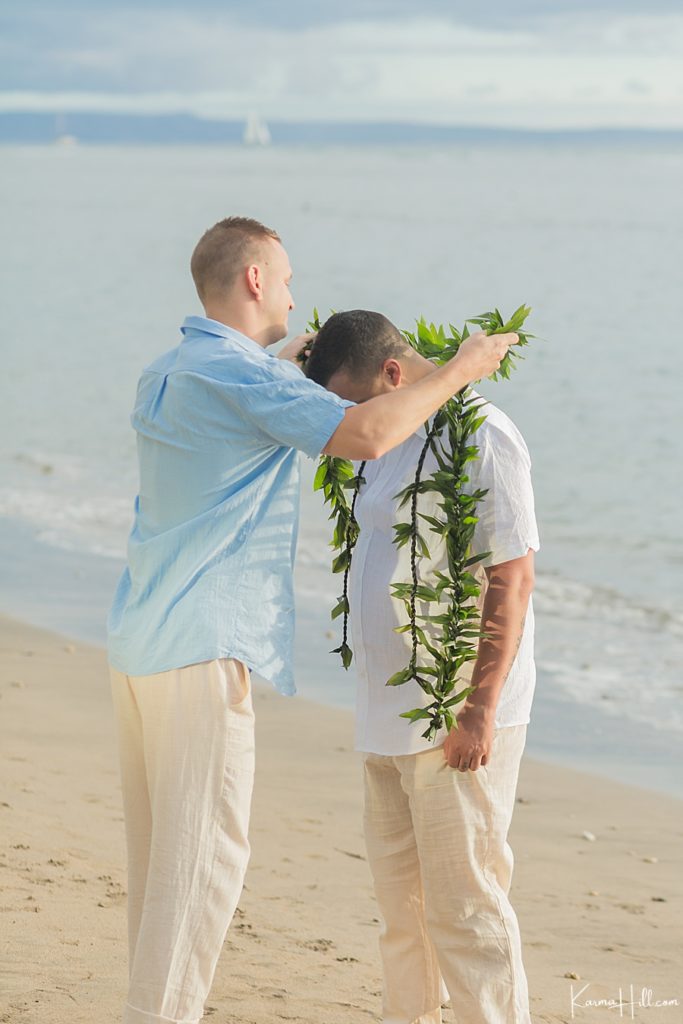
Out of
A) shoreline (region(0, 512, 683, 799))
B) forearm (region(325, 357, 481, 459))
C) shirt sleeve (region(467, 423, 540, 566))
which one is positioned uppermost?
forearm (region(325, 357, 481, 459))

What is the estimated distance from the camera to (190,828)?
3080mm

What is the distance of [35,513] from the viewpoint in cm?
1378

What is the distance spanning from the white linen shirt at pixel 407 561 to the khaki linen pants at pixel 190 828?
0.44m

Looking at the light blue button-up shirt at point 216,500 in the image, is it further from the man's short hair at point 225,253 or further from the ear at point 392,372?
the ear at point 392,372

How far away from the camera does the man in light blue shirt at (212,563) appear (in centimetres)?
305

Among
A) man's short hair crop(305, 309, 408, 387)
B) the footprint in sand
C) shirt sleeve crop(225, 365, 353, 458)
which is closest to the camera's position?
shirt sleeve crop(225, 365, 353, 458)

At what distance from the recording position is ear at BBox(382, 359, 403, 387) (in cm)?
329

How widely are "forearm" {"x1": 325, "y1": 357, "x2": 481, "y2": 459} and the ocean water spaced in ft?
15.1

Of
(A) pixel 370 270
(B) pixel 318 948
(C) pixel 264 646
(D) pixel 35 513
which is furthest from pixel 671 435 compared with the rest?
(A) pixel 370 270

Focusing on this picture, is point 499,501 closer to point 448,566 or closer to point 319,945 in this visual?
point 448,566

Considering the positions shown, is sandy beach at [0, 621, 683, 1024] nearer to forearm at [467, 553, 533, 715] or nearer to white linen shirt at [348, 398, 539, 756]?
white linen shirt at [348, 398, 539, 756]

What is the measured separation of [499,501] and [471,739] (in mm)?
562

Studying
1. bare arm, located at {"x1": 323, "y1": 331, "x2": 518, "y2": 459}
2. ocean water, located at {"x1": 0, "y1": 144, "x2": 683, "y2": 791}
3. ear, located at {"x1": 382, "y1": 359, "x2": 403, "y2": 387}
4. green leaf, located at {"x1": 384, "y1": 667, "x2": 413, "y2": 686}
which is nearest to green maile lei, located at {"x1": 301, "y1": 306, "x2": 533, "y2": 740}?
green leaf, located at {"x1": 384, "y1": 667, "x2": 413, "y2": 686}

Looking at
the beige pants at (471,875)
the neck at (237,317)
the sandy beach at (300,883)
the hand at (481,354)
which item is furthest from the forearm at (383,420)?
the sandy beach at (300,883)
